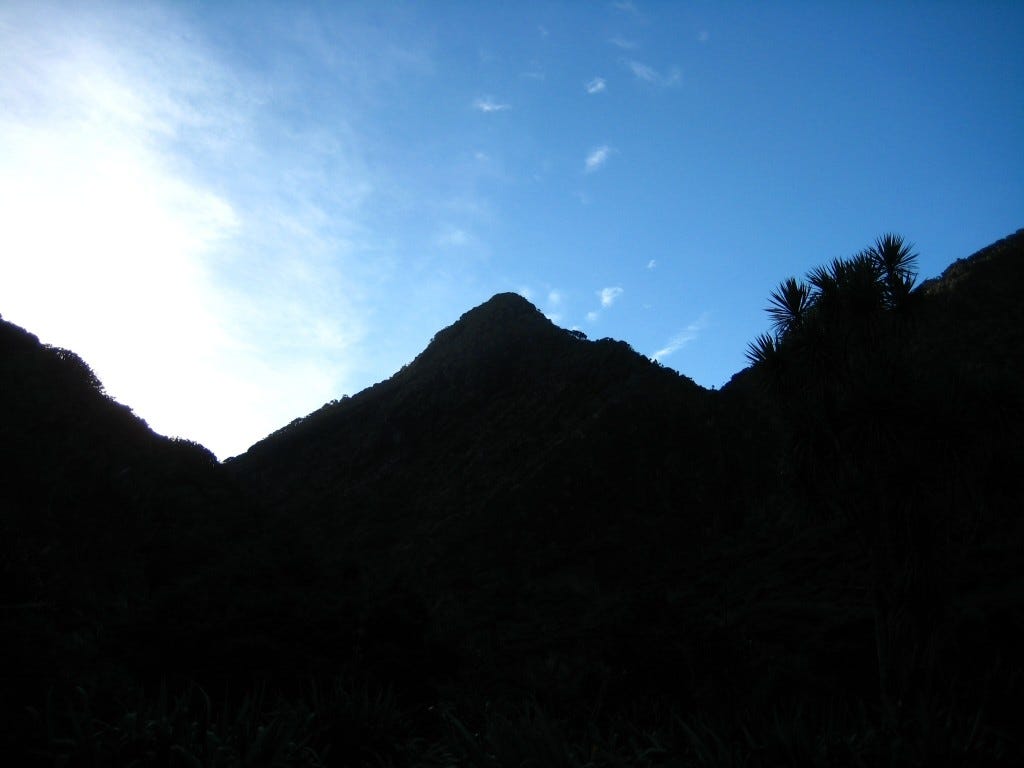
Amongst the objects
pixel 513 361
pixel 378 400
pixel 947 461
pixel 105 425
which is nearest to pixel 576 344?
pixel 513 361

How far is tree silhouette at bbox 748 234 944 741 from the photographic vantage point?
12.2 m

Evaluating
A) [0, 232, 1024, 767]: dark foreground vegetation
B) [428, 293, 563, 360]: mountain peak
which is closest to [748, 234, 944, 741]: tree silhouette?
[0, 232, 1024, 767]: dark foreground vegetation

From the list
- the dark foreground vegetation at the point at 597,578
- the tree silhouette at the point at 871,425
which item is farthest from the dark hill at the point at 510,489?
the tree silhouette at the point at 871,425

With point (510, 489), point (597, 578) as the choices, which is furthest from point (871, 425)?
point (510, 489)

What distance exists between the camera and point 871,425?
1242cm

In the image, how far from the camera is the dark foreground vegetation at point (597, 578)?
5.86 meters

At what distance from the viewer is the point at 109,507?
25734 millimetres

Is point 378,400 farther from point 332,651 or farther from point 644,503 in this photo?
point 332,651

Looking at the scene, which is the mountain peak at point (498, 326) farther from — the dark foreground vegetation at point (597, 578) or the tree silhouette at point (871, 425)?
the tree silhouette at point (871, 425)

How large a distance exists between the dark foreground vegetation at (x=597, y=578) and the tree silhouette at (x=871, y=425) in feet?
0.16

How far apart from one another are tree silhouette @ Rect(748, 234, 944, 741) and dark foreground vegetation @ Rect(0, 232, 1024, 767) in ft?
0.16

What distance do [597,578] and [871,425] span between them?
66.0ft

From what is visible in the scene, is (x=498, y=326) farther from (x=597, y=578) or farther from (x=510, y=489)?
(x=597, y=578)

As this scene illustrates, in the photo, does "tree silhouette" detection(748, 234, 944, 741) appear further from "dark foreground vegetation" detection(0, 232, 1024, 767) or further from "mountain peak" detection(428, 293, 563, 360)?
"mountain peak" detection(428, 293, 563, 360)
